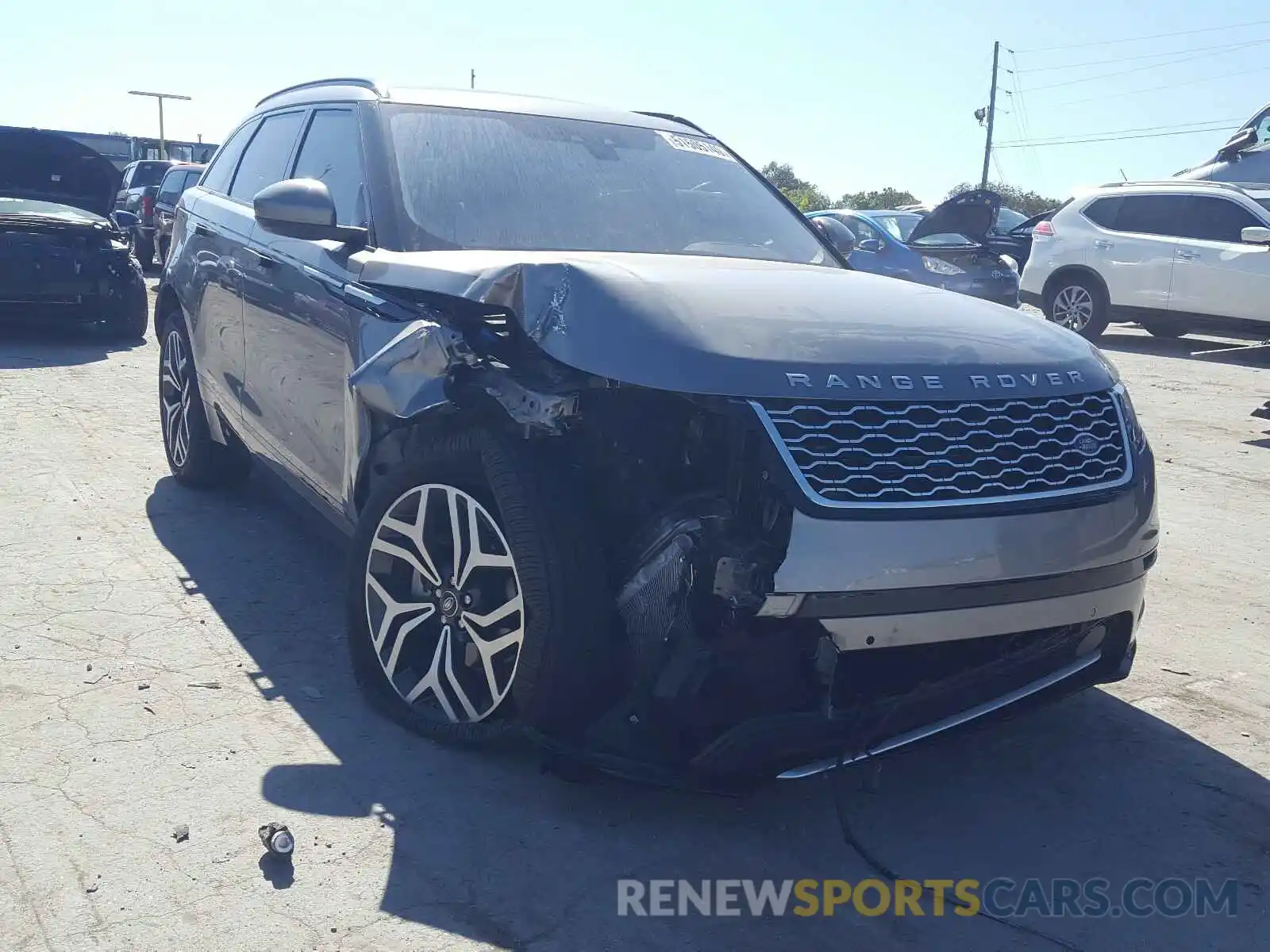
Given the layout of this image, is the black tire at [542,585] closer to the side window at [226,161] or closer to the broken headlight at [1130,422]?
the broken headlight at [1130,422]

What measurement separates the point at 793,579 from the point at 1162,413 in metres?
7.66

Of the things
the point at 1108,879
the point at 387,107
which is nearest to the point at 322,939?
the point at 1108,879

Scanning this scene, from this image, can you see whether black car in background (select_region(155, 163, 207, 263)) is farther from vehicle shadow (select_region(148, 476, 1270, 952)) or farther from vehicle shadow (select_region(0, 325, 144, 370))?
vehicle shadow (select_region(148, 476, 1270, 952))

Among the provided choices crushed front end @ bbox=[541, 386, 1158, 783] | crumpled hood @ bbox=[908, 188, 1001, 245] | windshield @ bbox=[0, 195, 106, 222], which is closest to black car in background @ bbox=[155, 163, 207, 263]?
windshield @ bbox=[0, 195, 106, 222]

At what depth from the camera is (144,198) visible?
65.9 ft

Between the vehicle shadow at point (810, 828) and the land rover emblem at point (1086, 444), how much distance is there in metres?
0.75

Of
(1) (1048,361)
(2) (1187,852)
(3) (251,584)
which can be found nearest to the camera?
(2) (1187,852)

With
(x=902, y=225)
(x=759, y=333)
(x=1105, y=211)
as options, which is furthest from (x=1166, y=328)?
(x=759, y=333)

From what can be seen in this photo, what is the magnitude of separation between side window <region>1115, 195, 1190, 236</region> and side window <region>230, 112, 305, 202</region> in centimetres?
1097

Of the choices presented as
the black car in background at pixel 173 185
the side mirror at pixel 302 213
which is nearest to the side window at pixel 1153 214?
the side mirror at pixel 302 213

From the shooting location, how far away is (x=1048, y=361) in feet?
10.6

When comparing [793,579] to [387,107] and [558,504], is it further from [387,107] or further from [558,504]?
[387,107]

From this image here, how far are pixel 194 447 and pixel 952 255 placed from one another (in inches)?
360

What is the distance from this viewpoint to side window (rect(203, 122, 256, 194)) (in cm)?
580
